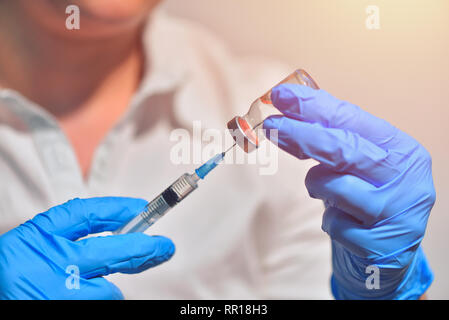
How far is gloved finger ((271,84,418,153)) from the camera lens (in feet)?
2.46

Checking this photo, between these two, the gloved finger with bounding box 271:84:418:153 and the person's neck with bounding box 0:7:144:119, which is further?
the person's neck with bounding box 0:7:144:119

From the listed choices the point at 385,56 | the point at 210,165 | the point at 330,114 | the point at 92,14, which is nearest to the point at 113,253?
the point at 210,165

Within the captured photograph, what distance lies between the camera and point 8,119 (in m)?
1.06

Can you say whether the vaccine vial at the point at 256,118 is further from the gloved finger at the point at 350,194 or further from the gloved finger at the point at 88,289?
the gloved finger at the point at 88,289

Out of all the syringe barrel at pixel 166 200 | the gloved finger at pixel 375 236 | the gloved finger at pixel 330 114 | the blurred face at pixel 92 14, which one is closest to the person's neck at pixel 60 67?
the blurred face at pixel 92 14

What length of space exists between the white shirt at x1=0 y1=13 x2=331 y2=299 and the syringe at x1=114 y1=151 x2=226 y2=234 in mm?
274

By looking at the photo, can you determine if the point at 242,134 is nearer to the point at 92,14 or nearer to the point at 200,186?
the point at 200,186

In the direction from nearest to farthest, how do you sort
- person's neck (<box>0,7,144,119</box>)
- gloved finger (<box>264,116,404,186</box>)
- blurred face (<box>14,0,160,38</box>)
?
gloved finger (<box>264,116,404,186</box>), blurred face (<box>14,0,160,38</box>), person's neck (<box>0,7,144,119</box>)

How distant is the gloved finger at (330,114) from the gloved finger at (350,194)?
88 mm

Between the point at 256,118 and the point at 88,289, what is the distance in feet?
1.49

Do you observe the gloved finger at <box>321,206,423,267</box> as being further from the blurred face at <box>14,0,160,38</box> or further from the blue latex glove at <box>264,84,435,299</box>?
the blurred face at <box>14,0,160,38</box>

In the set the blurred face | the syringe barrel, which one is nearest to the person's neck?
the blurred face

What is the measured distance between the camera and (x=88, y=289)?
0.78 metres
